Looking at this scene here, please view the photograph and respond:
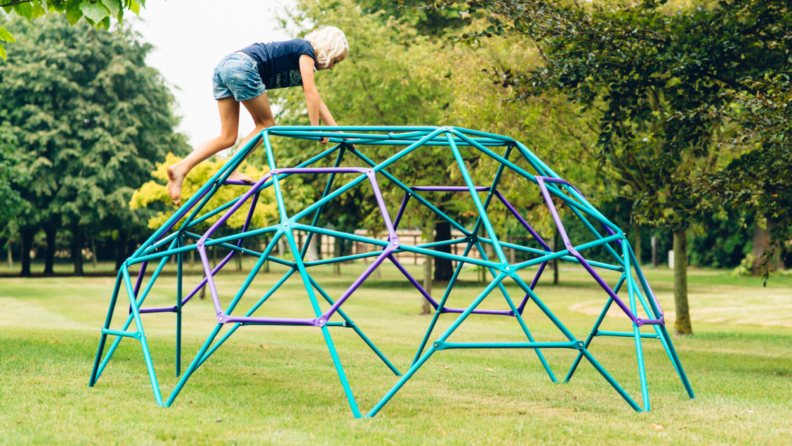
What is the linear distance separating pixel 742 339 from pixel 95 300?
17.6 metres

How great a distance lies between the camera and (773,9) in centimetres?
766

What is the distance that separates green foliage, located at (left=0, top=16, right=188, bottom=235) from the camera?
30.3m

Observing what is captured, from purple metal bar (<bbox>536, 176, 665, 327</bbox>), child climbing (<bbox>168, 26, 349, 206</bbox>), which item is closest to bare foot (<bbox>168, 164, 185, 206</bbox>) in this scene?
child climbing (<bbox>168, 26, 349, 206</bbox>)

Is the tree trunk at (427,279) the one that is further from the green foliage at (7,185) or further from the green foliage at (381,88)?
the green foliage at (7,185)

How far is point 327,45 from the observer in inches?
216

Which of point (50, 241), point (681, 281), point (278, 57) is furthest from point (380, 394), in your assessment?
point (50, 241)

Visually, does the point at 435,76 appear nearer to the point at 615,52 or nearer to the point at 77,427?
the point at 615,52

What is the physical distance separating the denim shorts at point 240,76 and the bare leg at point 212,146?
7.3 inches

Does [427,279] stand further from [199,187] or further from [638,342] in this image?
[638,342]

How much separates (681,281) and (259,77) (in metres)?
10.2

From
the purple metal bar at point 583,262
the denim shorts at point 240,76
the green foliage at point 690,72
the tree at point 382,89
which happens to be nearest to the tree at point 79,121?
the tree at point 382,89

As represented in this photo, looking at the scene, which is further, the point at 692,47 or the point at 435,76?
the point at 435,76

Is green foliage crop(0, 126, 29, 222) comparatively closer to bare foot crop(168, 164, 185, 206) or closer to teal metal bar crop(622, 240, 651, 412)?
bare foot crop(168, 164, 185, 206)

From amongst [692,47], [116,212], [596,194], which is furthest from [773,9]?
[116,212]
